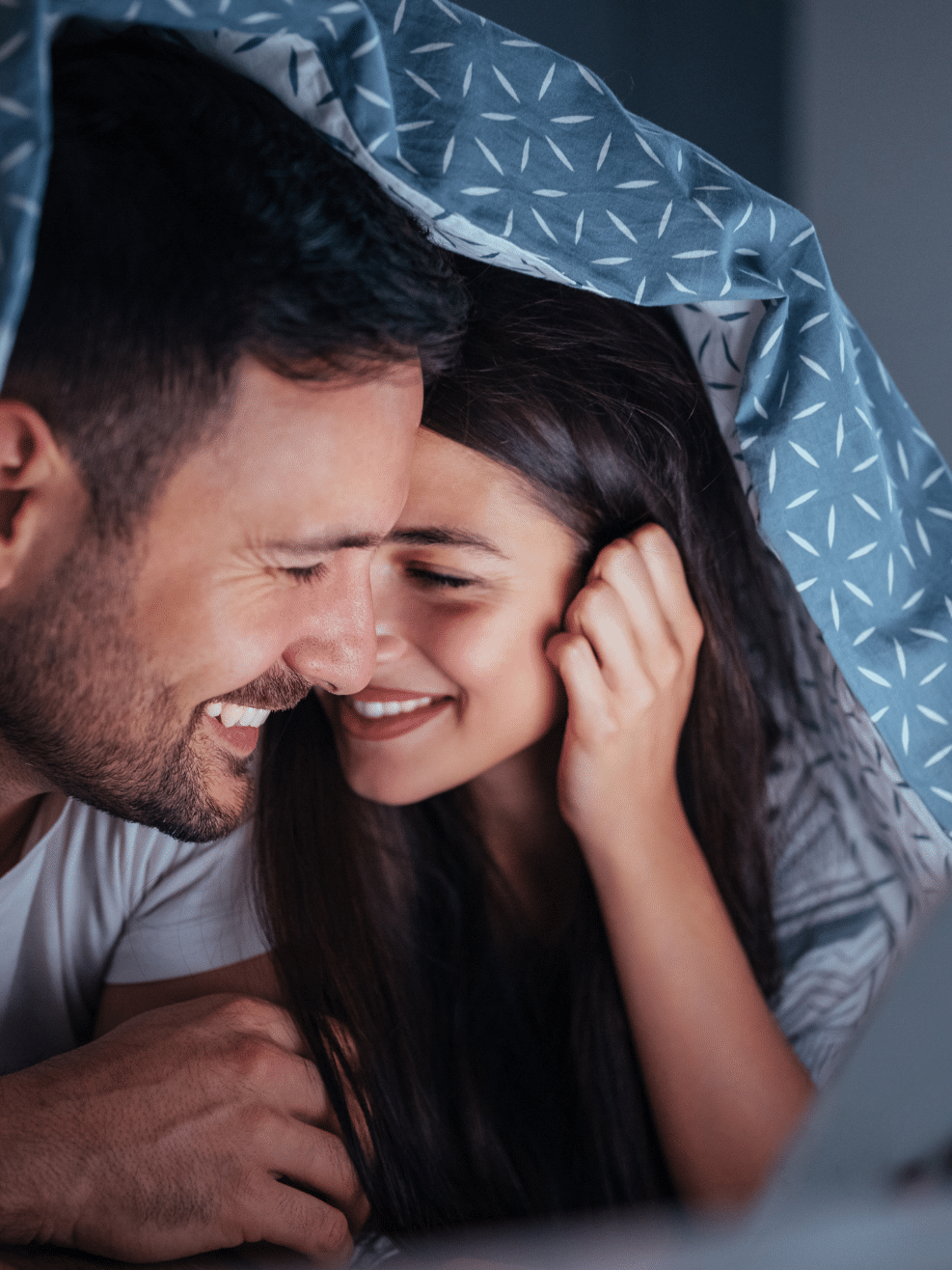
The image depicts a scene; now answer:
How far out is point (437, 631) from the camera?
940mm

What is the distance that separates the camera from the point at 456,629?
93 centimetres

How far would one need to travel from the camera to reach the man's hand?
74cm

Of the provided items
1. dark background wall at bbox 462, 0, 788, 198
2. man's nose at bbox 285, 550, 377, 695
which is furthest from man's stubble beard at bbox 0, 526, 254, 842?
dark background wall at bbox 462, 0, 788, 198

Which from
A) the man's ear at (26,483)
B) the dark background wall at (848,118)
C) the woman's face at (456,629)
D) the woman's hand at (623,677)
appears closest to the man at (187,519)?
the man's ear at (26,483)

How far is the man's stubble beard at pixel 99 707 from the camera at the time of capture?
69 cm

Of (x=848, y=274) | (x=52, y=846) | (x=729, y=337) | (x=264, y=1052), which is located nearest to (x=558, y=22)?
(x=848, y=274)

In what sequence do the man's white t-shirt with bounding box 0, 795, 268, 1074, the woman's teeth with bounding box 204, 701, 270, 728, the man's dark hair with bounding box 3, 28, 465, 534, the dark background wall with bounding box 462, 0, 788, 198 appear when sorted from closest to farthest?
1. the man's dark hair with bounding box 3, 28, 465, 534
2. the woman's teeth with bounding box 204, 701, 270, 728
3. the man's white t-shirt with bounding box 0, 795, 268, 1074
4. the dark background wall with bounding box 462, 0, 788, 198

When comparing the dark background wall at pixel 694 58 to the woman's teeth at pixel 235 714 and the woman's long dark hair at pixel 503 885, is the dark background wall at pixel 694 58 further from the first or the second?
the woman's teeth at pixel 235 714

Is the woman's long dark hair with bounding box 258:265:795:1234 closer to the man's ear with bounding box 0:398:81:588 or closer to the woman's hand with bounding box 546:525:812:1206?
the woman's hand with bounding box 546:525:812:1206

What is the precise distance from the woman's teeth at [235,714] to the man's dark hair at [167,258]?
225 mm

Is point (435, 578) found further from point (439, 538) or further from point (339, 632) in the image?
point (339, 632)

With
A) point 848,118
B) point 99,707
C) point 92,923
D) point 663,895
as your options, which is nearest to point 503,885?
point 663,895

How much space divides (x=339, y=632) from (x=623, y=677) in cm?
31

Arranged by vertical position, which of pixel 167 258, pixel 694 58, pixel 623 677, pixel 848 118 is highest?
pixel 694 58
